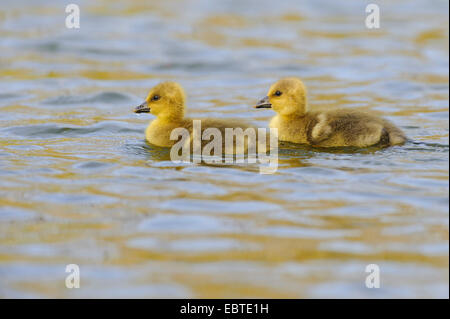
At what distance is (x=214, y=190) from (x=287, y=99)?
162 centimetres

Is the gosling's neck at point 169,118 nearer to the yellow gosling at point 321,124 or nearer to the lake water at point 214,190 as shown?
the lake water at point 214,190

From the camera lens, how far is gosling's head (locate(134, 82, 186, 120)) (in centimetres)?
661

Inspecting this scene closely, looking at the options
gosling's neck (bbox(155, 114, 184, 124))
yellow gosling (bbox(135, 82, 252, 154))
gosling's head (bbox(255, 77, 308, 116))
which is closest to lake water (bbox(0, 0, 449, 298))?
yellow gosling (bbox(135, 82, 252, 154))

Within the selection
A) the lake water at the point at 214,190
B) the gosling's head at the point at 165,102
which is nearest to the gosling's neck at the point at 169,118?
the gosling's head at the point at 165,102

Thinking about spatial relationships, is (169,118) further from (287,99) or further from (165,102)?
(287,99)

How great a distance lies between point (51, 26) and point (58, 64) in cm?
221

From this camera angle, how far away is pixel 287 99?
6.68m

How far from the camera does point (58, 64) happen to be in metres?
10.9

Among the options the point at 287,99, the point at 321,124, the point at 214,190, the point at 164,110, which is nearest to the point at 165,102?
the point at 164,110

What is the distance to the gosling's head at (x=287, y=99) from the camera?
6.69m

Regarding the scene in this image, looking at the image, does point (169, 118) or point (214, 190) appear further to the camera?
point (169, 118)

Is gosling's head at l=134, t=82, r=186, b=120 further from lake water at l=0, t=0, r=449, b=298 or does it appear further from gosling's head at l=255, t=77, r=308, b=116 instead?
gosling's head at l=255, t=77, r=308, b=116

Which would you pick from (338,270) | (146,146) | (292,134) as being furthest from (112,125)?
(338,270)

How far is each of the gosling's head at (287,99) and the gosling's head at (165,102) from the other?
2.12 ft
